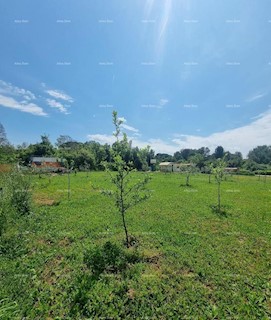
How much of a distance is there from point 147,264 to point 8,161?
9716mm

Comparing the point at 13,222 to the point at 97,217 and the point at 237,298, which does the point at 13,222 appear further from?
the point at 237,298

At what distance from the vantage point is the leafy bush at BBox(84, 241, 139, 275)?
5.55 m

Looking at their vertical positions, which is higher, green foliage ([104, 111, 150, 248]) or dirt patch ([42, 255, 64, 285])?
green foliage ([104, 111, 150, 248])

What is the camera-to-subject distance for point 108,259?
19.3 feet

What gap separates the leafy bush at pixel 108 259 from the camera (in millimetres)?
5555

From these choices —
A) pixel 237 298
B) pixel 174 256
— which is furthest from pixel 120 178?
pixel 237 298

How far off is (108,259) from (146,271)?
1162mm

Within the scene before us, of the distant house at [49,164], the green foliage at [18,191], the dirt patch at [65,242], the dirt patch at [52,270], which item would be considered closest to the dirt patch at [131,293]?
the dirt patch at [52,270]

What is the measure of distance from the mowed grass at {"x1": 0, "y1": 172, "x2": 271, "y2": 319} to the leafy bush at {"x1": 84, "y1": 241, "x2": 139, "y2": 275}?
0.24 metres

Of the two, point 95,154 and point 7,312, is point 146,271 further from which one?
point 95,154

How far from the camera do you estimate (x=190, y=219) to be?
10.2 m

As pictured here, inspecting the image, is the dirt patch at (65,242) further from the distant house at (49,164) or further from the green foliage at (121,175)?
the distant house at (49,164)

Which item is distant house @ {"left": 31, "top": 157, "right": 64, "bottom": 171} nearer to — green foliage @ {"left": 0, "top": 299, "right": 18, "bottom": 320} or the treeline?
the treeline

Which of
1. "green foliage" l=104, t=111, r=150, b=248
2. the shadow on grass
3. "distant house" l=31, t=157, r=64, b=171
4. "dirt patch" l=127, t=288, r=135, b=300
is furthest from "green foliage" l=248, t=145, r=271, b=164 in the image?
"dirt patch" l=127, t=288, r=135, b=300
